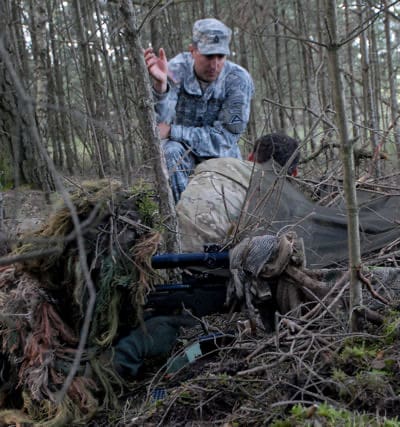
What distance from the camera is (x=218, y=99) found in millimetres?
4570

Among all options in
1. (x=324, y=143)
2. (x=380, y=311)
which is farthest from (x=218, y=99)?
(x=380, y=311)

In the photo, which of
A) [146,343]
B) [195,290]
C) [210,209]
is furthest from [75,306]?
[210,209]

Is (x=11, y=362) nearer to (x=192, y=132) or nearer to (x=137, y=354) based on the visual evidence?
(x=137, y=354)

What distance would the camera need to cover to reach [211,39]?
13.8 feet

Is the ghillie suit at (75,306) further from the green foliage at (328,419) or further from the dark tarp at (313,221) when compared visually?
the green foliage at (328,419)

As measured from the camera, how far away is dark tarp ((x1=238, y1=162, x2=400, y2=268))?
3076mm

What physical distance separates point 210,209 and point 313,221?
1.88 feet

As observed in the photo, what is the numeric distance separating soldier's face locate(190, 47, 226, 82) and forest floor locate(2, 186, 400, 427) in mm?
2315

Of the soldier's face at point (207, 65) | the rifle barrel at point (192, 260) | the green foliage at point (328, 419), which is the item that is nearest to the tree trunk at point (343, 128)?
the green foliage at point (328, 419)

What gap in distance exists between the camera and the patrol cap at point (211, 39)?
13.8 feet

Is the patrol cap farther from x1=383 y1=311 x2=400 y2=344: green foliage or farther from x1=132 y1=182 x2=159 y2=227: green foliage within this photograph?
x1=383 y1=311 x2=400 y2=344: green foliage

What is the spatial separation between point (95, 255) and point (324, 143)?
285 centimetres

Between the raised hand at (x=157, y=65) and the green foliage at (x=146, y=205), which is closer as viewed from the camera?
the green foliage at (x=146, y=205)

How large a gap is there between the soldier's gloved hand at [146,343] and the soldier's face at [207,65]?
219 cm
